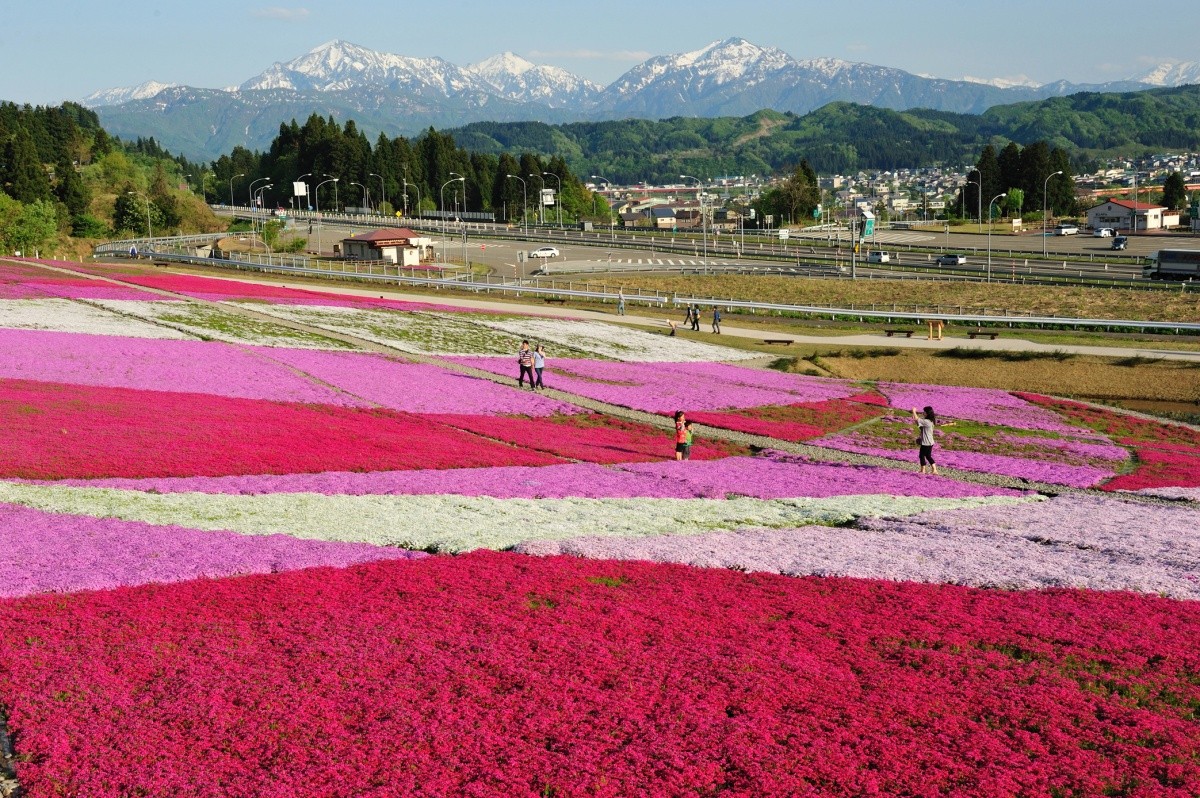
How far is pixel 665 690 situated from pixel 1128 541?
16497 mm

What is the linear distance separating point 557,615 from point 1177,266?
108545 mm

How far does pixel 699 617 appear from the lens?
21.1 m

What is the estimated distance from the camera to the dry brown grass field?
96812 mm

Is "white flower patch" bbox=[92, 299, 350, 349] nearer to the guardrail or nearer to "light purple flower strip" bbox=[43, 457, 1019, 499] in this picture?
"light purple flower strip" bbox=[43, 457, 1019, 499]

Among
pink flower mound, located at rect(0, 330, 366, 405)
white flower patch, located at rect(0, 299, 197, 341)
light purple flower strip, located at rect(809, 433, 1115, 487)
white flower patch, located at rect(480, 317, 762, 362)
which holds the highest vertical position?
white flower patch, located at rect(0, 299, 197, 341)

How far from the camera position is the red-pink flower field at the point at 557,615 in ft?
49.3

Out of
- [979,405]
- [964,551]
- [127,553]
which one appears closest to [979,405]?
[979,405]

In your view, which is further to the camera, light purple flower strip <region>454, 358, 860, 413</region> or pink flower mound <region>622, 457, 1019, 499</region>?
light purple flower strip <region>454, 358, 860, 413</region>

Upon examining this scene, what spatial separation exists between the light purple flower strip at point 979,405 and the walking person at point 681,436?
737 inches

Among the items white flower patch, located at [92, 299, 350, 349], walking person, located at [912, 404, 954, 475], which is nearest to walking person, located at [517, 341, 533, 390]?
white flower patch, located at [92, 299, 350, 349]

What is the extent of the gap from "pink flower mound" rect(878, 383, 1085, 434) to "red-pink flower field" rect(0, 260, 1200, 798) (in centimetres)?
838

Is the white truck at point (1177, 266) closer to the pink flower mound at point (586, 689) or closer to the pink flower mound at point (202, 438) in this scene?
the pink flower mound at point (202, 438)

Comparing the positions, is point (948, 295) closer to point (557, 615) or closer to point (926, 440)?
point (926, 440)

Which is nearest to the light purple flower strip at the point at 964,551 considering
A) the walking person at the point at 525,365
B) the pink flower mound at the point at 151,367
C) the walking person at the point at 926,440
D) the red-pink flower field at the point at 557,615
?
the red-pink flower field at the point at 557,615
